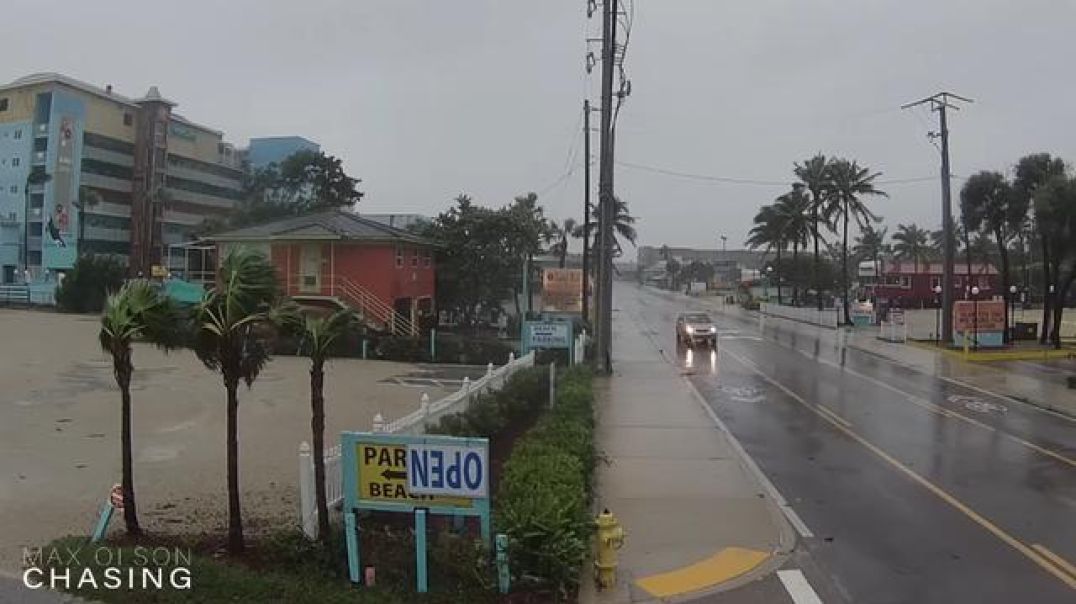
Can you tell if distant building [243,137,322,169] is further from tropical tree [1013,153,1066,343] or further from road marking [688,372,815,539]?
road marking [688,372,815,539]

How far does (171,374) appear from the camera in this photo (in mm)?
25719

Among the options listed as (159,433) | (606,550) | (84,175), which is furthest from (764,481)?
(84,175)

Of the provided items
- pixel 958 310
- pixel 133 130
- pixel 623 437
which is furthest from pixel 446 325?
pixel 133 130

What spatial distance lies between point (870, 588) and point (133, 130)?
333 feet

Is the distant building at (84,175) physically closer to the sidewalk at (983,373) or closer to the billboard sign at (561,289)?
the billboard sign at (561,289)

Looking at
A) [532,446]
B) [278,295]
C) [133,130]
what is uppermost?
[133,130]

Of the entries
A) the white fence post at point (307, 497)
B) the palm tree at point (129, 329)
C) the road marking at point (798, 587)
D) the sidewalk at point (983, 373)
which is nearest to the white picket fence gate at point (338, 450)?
the white fence post at point (307, 497)

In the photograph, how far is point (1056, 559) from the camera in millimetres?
8859

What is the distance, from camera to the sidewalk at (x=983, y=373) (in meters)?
22.6

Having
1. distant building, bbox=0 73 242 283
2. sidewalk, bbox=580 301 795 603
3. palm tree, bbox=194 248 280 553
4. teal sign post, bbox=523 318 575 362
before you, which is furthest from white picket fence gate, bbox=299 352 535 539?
distant building, bbox=0 73 242 283

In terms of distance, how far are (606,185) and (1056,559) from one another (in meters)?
18.7

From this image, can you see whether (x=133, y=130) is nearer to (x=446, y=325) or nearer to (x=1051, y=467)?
(x=446, y=325)

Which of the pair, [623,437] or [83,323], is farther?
[83,323]

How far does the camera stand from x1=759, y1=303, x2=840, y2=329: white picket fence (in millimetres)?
56625
